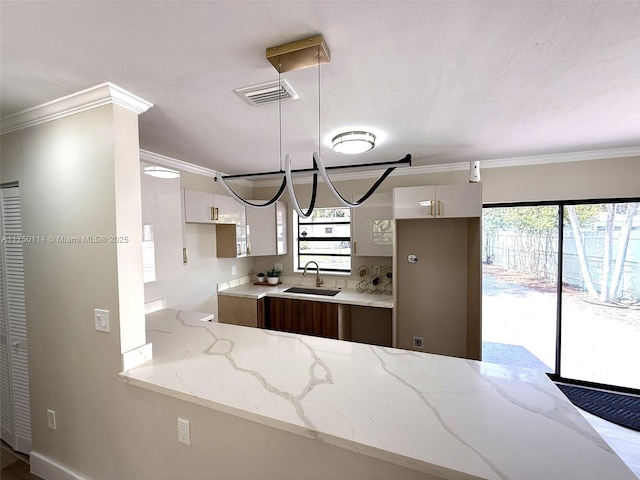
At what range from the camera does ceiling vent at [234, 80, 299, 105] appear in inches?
56.1

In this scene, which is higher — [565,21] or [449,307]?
[565,21]

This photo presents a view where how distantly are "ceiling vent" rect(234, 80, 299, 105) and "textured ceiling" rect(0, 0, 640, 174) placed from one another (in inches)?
1.9

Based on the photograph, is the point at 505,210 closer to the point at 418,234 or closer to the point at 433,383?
the point at 418,234

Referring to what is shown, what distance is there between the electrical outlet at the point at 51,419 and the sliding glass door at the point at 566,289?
4.04 meters

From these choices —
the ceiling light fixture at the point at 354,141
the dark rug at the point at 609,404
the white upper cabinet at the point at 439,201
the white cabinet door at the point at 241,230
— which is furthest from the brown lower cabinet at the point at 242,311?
the dark rug at the point at 609,404

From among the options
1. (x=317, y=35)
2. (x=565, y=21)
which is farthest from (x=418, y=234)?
(x=317, y=35)

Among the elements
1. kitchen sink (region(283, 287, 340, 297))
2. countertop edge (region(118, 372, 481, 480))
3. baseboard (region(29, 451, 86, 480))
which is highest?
countertop edge (region(118, 372, 481, 480))

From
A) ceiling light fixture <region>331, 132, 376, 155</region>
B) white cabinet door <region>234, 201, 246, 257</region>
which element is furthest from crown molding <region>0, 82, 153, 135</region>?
white cabinet door <region>234, 201, 246, 257</region>

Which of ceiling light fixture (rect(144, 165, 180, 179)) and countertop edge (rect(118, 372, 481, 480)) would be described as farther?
ceiling light fixture (rect(144, 165, 180, 179))

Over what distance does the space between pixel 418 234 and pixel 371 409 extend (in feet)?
8.48

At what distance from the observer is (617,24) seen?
1040mm

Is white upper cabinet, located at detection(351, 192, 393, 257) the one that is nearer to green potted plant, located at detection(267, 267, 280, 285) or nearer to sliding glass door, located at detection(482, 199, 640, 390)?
sliding glass door, located at detection(482, 199, 640, 390)

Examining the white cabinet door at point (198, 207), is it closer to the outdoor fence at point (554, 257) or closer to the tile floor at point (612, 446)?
the tile floor at point (612, 446)

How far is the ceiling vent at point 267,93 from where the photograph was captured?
4.67 ft
